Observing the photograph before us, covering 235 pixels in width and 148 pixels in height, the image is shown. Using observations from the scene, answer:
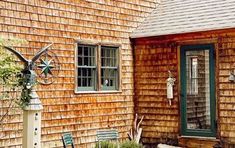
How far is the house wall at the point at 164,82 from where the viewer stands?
31.3ft

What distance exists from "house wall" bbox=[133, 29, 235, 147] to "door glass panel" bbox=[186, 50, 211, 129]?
0.31m

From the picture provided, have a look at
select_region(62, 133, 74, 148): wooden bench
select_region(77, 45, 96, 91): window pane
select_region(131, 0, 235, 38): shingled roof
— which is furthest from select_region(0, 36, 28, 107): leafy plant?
select_region(131, 0, 235, 38): shingled roof

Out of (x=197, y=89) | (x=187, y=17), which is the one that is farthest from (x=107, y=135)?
(x=187, y=17)

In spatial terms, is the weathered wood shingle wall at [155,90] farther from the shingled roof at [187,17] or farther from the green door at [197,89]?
the shingled roof at [187,17]

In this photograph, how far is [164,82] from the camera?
1083 centimetres

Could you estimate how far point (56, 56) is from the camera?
926 cm

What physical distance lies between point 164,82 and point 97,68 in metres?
1.85

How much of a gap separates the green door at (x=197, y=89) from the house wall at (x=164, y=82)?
15 cm

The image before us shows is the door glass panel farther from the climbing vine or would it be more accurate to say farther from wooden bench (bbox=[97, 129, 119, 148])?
the climbing vine

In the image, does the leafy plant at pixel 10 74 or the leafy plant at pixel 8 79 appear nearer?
the leafy plant at pixel 10 74

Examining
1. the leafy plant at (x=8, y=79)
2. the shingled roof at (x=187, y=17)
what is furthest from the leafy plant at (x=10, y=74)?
the shingled roof at (x=187, y=17)

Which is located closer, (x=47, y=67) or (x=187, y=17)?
(x=47, y=67)

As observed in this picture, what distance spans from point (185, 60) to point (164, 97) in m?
1.14

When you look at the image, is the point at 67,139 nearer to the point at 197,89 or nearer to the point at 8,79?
the point at 8,79
